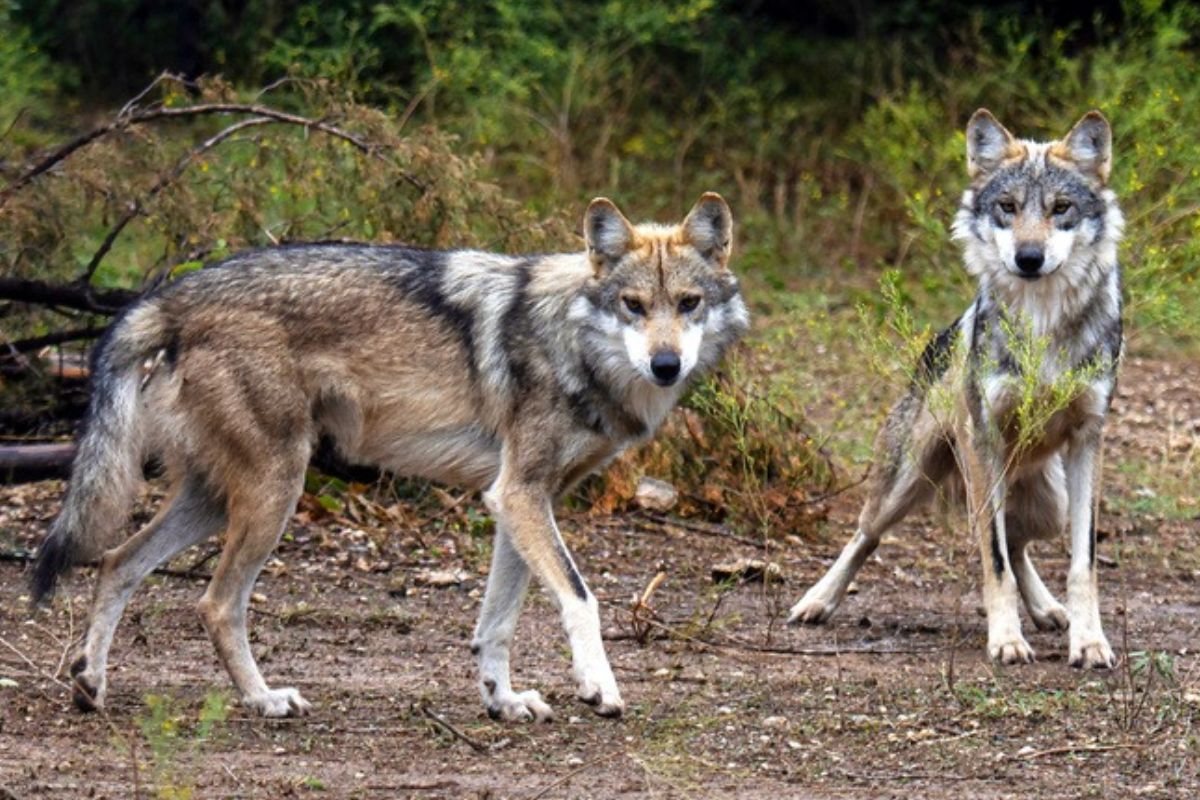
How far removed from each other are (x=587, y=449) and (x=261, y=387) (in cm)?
112

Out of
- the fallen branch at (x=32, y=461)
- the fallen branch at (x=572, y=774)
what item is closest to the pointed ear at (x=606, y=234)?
the fallen branch at (x=572, y=774)

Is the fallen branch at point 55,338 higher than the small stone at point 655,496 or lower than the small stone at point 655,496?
higher

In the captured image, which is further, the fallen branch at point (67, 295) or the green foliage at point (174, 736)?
the fallen branch at point (67, 295)

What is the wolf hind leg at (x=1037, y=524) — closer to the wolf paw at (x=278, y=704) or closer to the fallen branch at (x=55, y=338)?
the wolf paw at (x=278, y=704)

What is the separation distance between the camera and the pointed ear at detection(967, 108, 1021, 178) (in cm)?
758

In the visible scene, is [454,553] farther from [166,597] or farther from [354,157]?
[354,157]

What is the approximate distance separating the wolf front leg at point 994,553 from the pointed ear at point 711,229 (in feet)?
4.64

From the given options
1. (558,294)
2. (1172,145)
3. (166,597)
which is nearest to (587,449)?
(558,294)

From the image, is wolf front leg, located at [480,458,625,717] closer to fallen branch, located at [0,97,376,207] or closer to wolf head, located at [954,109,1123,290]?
wolf head, located at [954,109,1123,290]

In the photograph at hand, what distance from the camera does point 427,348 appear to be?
6.50m

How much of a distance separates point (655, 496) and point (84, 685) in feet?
12.7

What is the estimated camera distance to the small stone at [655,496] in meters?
9.25

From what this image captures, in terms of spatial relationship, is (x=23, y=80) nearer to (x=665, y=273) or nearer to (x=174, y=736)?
(x=665, y=273)

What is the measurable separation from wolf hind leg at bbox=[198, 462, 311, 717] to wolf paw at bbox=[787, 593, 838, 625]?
2497 millimetres
